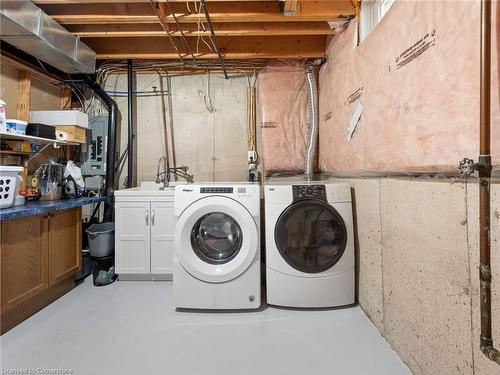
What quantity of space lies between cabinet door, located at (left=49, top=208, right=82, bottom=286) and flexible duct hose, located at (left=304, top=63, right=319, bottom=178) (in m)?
2.37

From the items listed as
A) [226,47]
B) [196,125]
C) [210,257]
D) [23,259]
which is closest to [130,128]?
[196,125]

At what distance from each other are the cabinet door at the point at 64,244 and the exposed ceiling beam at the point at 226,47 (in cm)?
177

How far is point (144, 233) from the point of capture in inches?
94.0

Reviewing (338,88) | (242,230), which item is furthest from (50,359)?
(338,88)

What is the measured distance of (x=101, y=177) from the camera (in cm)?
293

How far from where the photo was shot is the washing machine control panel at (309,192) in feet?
6.10

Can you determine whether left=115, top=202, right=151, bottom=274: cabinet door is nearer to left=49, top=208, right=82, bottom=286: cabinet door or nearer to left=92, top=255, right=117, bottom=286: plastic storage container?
left=92, top=255, right=117, bottom=286: plastic storage container

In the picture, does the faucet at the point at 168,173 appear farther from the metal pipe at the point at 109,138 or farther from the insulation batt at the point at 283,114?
the insulation batt at the point at 283,114

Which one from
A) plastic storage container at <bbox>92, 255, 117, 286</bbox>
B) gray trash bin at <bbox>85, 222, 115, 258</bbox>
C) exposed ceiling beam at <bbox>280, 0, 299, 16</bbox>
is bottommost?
plastic storage container at <bbox>92, 255, 117, 286</bbox>

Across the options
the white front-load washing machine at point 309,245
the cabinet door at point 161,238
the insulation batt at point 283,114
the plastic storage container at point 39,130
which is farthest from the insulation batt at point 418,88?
the plastic storage container at point 39,130

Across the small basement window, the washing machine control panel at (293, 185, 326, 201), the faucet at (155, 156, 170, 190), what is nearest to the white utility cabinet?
the faucet at (155, 156, 170, 190)

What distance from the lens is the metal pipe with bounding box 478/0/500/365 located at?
82cm

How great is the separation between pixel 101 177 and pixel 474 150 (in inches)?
129

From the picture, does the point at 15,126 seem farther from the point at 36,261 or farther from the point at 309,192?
the point at 309,192
